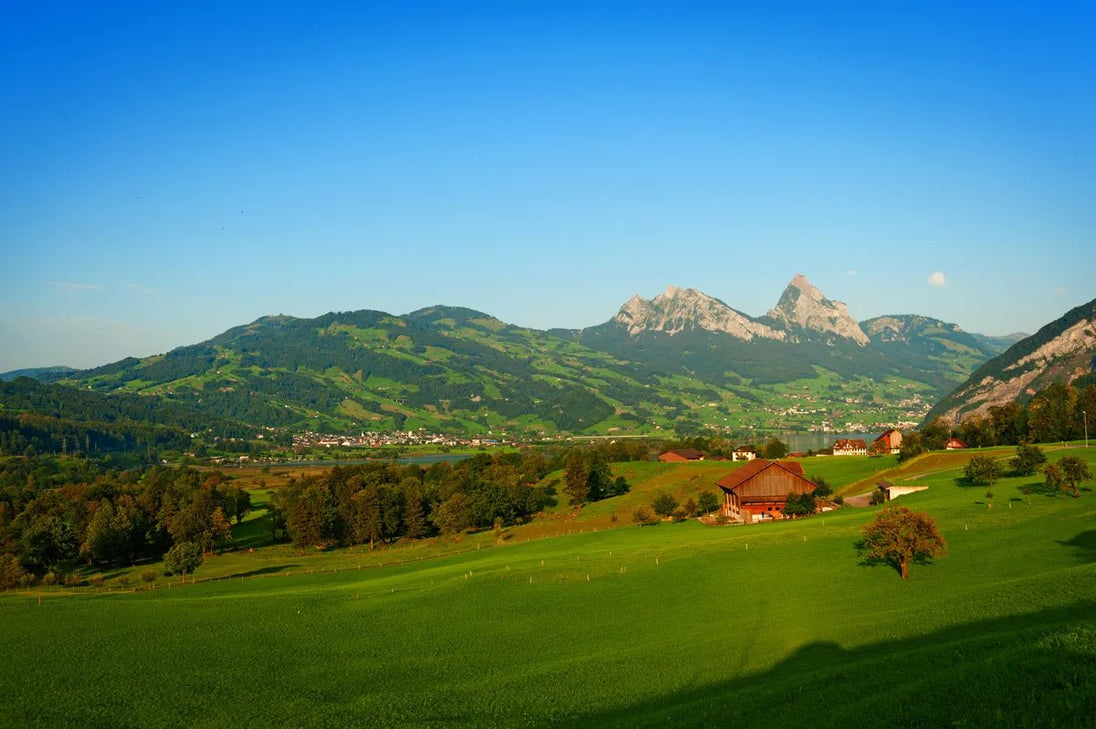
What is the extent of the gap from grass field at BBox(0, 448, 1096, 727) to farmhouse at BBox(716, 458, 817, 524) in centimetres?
2002

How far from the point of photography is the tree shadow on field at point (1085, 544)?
4253 centimetres

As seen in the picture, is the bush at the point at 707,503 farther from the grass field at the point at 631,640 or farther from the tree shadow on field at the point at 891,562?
the tree shadow on field at the point at 891,562

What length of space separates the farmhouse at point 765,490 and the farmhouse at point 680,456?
238 ft

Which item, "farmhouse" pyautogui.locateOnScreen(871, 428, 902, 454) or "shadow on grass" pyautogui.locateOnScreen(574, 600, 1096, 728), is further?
"farmhouse" pyautogui.locateOnScreen(871, 428, 902, 454)

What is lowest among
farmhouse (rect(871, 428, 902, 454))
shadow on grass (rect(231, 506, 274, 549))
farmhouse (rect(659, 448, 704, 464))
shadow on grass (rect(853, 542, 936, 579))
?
shadow on grass (rect(231, 506, 274, 549))

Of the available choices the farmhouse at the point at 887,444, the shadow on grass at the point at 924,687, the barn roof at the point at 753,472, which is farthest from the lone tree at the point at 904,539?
the farmhouse at the point at 887,444

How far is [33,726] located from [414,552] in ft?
207

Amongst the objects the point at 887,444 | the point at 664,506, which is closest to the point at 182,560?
the point at 664,506

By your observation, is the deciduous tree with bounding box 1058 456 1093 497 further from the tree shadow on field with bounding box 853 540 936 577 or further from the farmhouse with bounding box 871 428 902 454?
the farmhouse with bounding box 871 428 902 454

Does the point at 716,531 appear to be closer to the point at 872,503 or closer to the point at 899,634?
the point at 872,503

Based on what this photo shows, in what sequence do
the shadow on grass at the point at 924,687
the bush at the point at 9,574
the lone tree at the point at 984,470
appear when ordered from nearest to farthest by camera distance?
1. the shadow on grass at the point at 924,687
2. the lone tree at the point at 984,470
3. the bush at the point at 9,574

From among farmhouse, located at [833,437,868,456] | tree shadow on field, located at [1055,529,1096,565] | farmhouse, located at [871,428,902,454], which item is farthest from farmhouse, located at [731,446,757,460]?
tree shadow on field, located at [1055,529,1096,565]

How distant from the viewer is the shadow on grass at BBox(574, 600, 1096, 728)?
16875 millimetres

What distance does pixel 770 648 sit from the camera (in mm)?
34844
